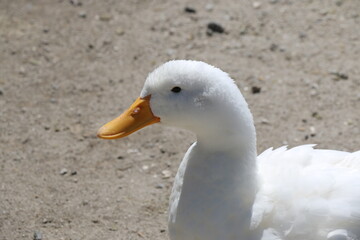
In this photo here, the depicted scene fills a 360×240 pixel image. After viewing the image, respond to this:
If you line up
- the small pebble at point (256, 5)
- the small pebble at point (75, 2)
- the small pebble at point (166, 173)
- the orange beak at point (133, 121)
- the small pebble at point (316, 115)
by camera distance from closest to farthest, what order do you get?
the orange beak at point (133, 121)
the small pebble at point (166, 173)
the small pebble at point (316, 115)
the small pebble at point (256, 5)
the small pebble at point (75, 2)

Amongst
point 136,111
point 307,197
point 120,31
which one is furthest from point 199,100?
point 120,31

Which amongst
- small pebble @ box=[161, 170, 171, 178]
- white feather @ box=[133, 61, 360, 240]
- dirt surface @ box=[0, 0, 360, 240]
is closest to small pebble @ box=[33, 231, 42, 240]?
dirt surface @ box=[0, 0, 360, 240]

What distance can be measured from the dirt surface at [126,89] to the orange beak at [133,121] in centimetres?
110

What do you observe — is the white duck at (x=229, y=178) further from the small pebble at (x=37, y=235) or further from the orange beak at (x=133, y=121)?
the small pebble at (x=37, y=235)

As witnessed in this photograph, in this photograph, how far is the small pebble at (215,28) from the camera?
651 cm

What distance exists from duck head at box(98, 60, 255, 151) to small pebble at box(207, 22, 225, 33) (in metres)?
3.40

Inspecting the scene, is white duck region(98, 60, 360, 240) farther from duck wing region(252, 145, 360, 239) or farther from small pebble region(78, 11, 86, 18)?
small pebble region(78, 11, 86, 18)

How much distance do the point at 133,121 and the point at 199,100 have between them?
0.46 metres

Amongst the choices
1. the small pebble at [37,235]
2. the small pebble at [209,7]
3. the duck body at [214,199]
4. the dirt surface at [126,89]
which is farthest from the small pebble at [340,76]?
the small pebble at [37,235]

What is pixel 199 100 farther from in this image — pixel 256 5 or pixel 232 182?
pixel 256 5

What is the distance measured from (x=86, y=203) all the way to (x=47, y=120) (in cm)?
117

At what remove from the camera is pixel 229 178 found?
325 cm

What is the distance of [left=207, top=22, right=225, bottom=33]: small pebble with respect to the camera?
21.4ft

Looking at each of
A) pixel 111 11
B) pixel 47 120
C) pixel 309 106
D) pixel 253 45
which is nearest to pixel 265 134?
pixel 309 106
